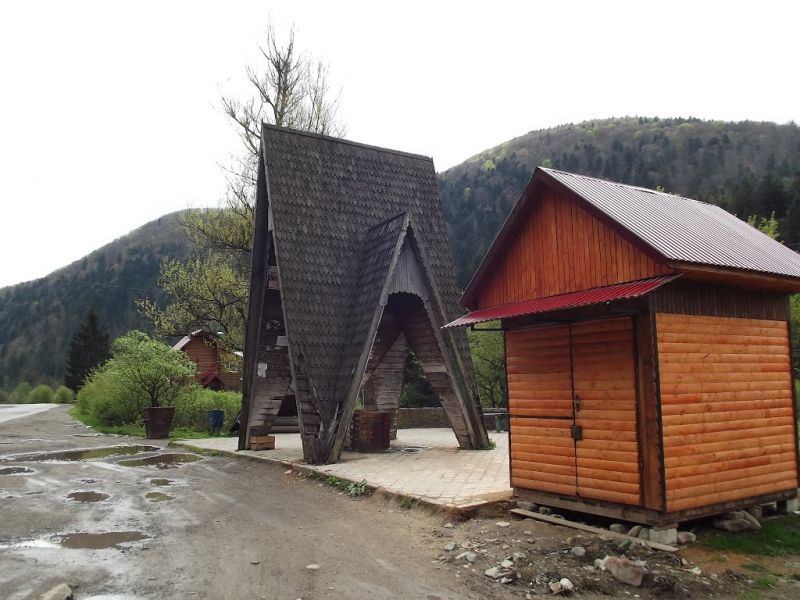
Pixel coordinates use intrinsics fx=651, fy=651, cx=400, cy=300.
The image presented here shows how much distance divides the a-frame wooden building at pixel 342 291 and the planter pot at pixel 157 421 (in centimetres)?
632

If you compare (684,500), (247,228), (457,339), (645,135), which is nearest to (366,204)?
(457,339)

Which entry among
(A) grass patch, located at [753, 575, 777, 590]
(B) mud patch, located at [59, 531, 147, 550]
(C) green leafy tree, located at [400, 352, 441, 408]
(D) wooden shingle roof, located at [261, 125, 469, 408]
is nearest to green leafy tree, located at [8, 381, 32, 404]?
(C) green leafy tree, located at [400, 352, 441, 408]

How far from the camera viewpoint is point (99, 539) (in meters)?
6.96

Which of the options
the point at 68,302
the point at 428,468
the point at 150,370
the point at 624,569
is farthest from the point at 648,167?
the point at 68,302

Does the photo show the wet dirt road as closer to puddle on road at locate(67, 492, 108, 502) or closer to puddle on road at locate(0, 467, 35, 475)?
puddle on road at locate(67, 492, 108, 502)

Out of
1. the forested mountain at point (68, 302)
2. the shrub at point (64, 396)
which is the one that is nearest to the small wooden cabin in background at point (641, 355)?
the shrub at point (64, 396)

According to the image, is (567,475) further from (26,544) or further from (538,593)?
(26,544)

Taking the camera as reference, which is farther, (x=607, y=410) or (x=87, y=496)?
(x=87, y=496)

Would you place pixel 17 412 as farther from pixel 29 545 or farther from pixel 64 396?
pixel 29 545

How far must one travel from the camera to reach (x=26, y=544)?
22.1 feet

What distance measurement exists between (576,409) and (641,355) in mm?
1041

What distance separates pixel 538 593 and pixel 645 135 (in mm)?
104942

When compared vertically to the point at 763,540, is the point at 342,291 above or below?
above

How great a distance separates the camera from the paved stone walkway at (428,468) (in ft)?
27.5
